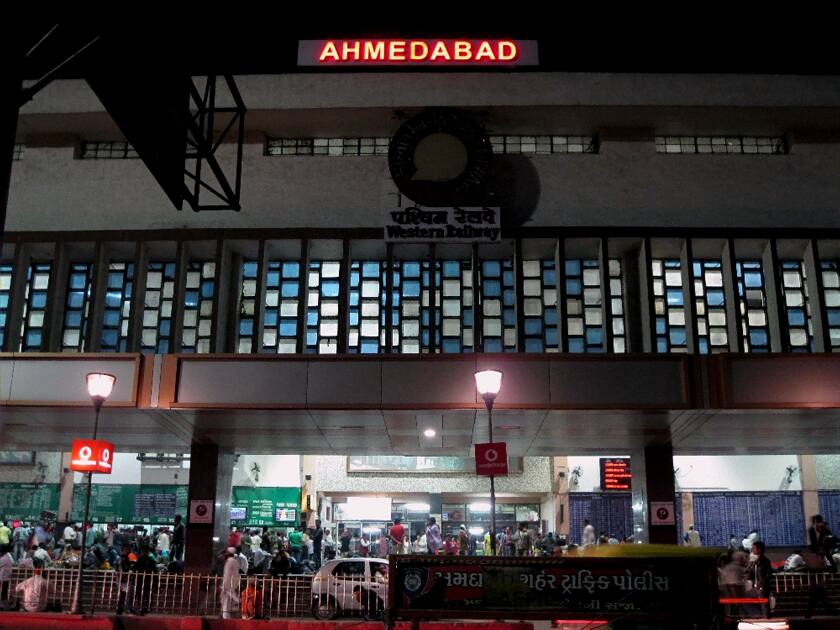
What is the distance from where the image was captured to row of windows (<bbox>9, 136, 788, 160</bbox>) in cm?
2655

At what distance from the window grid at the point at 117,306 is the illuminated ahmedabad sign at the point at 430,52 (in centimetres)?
881

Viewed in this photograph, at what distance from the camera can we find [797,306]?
84.7ft

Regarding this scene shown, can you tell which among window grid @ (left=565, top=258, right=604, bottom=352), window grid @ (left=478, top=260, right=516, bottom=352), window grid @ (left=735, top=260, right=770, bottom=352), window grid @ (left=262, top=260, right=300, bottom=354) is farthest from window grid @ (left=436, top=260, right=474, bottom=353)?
window grid @ (left=735, top=260, right=770, bottom=352)

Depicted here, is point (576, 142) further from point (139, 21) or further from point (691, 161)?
point (139, 21)

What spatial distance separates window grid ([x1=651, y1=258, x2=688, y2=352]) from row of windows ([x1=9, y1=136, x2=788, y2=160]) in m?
3.67

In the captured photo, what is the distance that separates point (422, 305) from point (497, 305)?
2278mm

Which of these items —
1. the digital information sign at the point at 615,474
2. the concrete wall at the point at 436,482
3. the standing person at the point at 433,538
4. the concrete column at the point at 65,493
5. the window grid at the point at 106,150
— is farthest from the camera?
the concrete column at the point at 65,493

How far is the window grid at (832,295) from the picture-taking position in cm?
2519

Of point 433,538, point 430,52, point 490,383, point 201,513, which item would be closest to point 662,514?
point 433,538

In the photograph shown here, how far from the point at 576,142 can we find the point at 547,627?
597 inches

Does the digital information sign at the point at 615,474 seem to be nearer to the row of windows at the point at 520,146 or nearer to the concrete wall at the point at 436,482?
the concrete wall at the point at 436,482

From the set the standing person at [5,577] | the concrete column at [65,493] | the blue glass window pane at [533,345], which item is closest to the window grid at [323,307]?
the blue glass window pane at [533,345]

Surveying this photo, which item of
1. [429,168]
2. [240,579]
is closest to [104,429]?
[240,579]

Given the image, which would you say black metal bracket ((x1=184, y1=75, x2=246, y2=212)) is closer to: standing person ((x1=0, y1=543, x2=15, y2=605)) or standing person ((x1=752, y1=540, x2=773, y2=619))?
standing person ((x1=0, y1=543, x2=15, y2=605))
